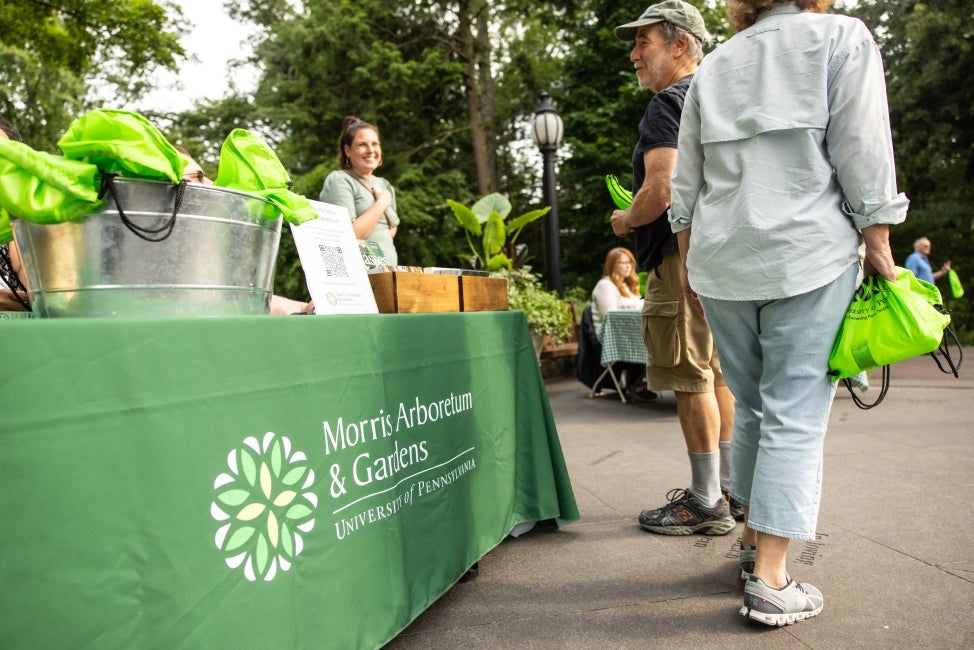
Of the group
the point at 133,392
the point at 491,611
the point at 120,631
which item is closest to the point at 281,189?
the point at 133,392

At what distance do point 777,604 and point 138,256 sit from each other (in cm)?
179

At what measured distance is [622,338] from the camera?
6.09 meters

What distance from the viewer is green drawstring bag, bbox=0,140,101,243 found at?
3.78 feet

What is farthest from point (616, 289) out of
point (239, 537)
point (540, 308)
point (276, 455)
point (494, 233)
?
point (239, 537)

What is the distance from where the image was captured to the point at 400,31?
1563cm

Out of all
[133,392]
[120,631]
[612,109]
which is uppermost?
[612,109]

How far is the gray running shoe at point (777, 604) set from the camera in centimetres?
183

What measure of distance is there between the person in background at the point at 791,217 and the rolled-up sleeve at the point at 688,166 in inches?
3.0

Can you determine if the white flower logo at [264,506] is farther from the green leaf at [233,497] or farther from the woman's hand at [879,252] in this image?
the woman's hand at [879,252]

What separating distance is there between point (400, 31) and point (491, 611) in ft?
51.6

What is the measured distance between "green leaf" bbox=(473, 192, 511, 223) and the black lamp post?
0.56 m

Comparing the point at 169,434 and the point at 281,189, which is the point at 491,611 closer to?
the point at 169,434

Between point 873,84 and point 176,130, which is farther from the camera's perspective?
point 176,130

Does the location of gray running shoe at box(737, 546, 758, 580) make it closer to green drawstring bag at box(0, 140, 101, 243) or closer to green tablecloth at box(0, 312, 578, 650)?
green tablecloth at box(0, 312, 578, 650)
